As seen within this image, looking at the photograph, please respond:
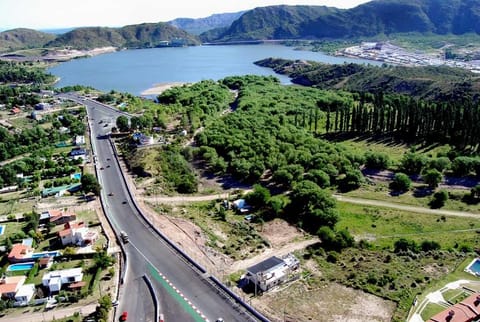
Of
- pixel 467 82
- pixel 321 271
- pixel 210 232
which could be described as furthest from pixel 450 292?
pixel 467 82

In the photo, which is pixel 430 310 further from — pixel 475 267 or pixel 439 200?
pixel 439 200

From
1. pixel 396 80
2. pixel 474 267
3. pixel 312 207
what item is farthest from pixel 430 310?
pixel 396 80

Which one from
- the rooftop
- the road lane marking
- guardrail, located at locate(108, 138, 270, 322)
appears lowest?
the road lane marking

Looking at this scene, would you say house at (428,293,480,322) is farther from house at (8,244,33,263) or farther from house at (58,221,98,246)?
house at (8,244,33,263)

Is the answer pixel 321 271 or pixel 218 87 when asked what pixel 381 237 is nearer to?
pixel 321 271

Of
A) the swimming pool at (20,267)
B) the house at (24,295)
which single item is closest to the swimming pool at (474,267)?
the house at (24,295)

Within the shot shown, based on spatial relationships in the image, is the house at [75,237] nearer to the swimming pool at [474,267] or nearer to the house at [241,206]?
the house at [241,206]

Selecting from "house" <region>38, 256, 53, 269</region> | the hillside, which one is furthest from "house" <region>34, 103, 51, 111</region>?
the hillside
